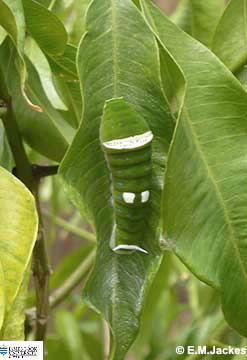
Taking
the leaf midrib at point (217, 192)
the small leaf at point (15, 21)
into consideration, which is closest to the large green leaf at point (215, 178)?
the leaf midrib at point (217, 192)

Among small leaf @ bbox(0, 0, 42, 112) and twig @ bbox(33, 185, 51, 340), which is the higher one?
small leaf @ bbox(0, 0, 42, 112)

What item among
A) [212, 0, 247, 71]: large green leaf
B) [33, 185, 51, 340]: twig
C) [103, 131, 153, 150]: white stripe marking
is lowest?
[33, 185, 51, 340]: twig

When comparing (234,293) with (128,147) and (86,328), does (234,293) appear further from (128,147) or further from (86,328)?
(86,328)

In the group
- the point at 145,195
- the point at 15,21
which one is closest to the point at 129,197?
the point at 145,195

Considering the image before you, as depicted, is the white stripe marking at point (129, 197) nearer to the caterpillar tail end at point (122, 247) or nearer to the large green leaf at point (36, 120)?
the caterpillar tail end at point (122, 247)

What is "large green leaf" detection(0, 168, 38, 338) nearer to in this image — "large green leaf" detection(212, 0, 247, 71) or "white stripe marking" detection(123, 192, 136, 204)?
"white stripe marking" detection(123, 192, 136, 204)

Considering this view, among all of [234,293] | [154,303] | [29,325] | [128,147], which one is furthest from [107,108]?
[154,303]

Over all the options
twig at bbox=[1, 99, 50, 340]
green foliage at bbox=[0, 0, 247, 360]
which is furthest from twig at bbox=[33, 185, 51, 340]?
green foliage at bbox=[0, 0, 247, 360]
